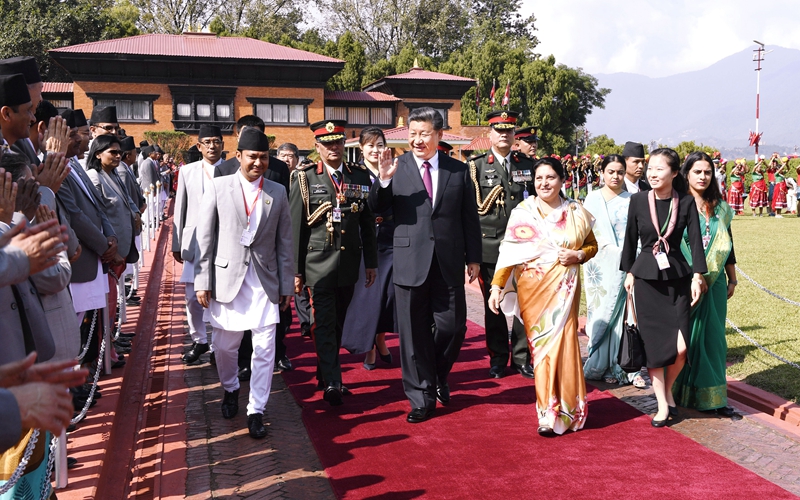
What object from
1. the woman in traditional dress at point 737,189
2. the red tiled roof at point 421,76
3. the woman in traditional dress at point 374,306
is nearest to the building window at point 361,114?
the red tiled roof at point 421,76

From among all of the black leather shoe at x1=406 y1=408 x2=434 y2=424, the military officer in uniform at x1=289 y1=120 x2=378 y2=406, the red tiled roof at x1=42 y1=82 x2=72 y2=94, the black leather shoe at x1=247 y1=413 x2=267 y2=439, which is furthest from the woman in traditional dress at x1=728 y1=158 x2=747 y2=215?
the red tiled roof at x1=42 y1=82 x2=72 y2=94

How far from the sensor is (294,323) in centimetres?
994

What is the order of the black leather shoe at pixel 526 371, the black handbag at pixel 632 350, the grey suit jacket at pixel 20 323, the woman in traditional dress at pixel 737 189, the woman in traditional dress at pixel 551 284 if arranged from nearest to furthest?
the grey suit jacket at pixel 20 323 < the woman in traditional dress at pixel 551 284 < the black handbag at pixel 632 350 < the black leather shoe at pixel 526 371 < the woman in traditional dress at pixel 737 189

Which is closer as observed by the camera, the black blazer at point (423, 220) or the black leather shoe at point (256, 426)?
the black leather shoe at point (256, 426)

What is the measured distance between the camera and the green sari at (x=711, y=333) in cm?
605

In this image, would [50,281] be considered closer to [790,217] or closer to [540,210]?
[540,210]

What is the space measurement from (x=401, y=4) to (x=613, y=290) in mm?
56942

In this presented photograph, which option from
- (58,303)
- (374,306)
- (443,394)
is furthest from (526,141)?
(58,303)

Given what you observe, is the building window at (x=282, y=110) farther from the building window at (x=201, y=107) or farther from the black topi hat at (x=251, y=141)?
the black topi hat at (x=251, y=141)

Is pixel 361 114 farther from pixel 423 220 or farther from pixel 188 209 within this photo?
pixel 423 220

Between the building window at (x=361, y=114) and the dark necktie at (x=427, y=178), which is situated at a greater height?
the building window at (x=361, y=114)

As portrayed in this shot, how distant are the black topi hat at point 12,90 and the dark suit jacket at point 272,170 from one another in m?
3.44

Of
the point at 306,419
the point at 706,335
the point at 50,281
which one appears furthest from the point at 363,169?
the point at 50,281

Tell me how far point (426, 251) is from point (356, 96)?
132 ft
